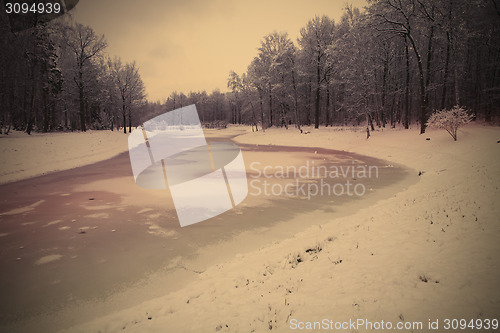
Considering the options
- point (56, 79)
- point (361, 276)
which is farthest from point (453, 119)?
point (56, 79)

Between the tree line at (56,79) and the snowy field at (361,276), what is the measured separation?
1151 inches

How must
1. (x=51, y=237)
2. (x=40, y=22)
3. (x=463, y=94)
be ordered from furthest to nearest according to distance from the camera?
(x=463, y=94), (x=40, y=22), (x=51, y=237)

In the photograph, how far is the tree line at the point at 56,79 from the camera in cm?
2316

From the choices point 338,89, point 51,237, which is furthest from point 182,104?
point 51,237

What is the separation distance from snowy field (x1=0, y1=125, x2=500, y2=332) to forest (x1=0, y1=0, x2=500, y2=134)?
19.6m

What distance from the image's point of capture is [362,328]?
3.31 meters

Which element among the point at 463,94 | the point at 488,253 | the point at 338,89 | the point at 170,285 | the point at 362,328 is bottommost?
the point at 170,285

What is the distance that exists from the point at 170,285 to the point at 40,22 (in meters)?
33.8

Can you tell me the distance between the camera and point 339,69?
123 ft

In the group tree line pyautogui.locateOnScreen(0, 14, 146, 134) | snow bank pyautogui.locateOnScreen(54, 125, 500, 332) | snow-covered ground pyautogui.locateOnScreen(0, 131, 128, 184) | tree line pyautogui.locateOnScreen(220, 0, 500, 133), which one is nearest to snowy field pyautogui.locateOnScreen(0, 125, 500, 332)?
snow bank pyautogui.locateOnScreen(54, 125, 500, 332)

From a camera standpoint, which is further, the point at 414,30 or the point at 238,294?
the point at 414,30

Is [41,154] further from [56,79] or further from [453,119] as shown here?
[453,119]

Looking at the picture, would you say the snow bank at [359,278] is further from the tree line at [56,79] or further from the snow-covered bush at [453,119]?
the tree line at [56,79]

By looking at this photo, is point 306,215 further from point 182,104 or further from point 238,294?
point 182,104
